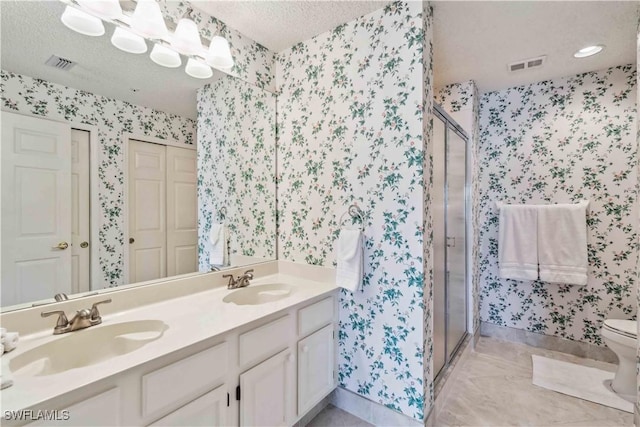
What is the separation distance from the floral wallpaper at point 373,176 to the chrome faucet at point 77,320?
3.84ft

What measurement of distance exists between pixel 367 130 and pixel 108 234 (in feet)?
4.76

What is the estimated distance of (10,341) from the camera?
0.96m

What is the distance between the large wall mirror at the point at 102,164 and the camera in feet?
3.58

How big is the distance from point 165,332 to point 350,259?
0.99 metres

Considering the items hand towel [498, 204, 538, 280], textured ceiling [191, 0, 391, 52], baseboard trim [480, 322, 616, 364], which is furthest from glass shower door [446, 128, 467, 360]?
textured ceiling [191, 0, 391, 52]

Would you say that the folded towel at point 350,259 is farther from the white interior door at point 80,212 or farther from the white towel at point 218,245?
the white interior door at point 80,212

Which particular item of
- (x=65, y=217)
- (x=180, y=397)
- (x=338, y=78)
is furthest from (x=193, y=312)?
(x=338, y=78)

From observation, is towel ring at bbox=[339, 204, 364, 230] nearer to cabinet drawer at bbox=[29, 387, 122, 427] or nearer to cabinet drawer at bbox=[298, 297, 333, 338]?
cabinet drawer at bbox=[298, 297, 333, 338]

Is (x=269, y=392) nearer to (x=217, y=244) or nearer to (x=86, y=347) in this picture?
(x=86, y=347)

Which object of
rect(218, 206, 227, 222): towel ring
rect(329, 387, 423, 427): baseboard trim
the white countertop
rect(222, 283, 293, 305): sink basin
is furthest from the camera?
rect(218, 206, 227, 222): towel ring

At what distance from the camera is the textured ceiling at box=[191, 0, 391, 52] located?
64.4 inches

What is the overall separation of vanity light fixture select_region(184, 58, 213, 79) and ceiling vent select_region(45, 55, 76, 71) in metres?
0.53

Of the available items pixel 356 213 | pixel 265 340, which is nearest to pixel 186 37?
pixel 356 213

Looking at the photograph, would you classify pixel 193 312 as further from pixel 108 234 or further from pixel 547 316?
pixel 547 316
